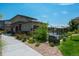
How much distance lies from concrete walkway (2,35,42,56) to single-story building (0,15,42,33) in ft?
0.49

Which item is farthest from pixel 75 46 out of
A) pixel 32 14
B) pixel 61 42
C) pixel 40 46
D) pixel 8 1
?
pixel 8 1

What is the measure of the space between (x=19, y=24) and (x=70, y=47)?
836mm

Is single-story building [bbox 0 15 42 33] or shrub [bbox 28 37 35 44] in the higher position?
single-story building [bbox 0 15 42 33]

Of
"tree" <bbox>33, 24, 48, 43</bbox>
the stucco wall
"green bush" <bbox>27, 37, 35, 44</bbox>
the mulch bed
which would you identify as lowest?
the mulch bed

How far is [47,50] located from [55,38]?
0.72ft

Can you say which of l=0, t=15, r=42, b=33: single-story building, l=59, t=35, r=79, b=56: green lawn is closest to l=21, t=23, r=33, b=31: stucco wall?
l=0, t=15, r=42, b=33: single-story building

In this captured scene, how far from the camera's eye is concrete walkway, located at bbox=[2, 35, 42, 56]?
429 cm

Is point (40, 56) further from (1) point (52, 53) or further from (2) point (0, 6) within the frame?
(2) point (0, 6)

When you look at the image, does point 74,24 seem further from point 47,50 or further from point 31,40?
point 31,40

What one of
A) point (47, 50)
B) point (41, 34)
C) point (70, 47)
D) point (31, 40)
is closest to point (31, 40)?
point (31, 40)

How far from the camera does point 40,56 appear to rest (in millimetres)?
4277

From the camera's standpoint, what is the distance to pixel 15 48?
14.2 ft

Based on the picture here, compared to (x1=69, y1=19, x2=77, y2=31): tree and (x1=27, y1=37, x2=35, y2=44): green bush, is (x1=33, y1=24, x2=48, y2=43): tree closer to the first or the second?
(x1=27, y1=37, x2=35, y2=44): green bush

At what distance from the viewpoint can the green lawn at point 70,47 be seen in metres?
4.25
